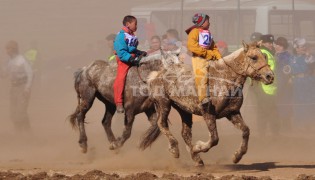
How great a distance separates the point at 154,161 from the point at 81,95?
6.92 feet

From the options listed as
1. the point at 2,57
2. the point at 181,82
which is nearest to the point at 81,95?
the point at 181,82

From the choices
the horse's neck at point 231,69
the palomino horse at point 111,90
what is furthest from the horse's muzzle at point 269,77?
the palomino horse at point 111,90

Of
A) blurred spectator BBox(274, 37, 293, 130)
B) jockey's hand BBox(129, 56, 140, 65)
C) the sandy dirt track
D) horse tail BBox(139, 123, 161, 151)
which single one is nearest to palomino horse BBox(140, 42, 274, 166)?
the sandy dirt track

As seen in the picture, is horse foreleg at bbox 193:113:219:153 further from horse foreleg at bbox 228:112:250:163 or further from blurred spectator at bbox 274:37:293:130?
blurred spectator at bbox 274:37:293:130

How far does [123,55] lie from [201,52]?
181 cm

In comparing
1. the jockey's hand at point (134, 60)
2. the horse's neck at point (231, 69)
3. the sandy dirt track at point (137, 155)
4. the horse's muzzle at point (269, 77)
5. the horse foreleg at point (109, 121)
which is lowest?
the sandy dirt track at point (137, 155)

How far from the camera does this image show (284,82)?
63.8 feet

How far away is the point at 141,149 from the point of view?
13688 millimetres

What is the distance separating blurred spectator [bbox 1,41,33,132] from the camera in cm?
1952

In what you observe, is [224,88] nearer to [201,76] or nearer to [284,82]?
[201,76]

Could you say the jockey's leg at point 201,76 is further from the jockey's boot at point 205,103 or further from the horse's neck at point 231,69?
the horse's neck at point 231,69

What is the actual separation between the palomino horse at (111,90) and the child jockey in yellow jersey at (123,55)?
0.28 feet

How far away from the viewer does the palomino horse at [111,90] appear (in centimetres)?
1369

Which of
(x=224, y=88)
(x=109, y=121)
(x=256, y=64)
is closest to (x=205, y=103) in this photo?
(x=224, y=88)
